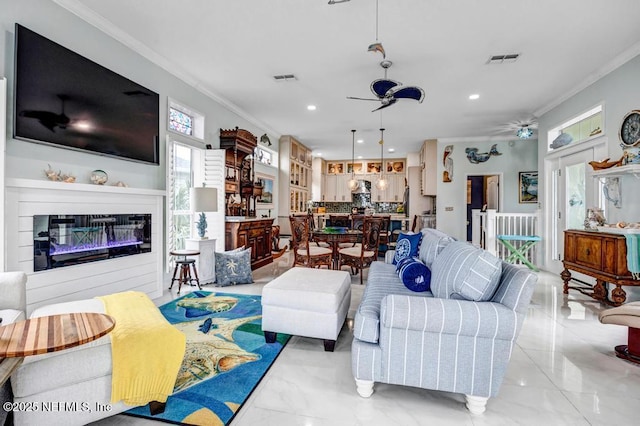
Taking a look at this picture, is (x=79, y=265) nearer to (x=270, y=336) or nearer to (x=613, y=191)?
(x=270, y=336)

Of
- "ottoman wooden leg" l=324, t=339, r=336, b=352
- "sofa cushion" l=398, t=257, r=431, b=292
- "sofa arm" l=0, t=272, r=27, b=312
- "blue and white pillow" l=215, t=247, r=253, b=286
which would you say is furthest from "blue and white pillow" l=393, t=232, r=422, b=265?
"sofa arm" l=0, t=272, r=27, b=312

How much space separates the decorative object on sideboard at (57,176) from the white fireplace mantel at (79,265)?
9cm

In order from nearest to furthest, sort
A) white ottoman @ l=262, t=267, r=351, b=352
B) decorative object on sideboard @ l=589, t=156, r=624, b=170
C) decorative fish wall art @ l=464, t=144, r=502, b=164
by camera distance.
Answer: white ottoman @ l=262, t=267, r=351, b=352 → decorative object on sideboard @ l=589, t=156, r=624, b=170 → decorative fish wall art @ l=464, t=144, r=502, b=164

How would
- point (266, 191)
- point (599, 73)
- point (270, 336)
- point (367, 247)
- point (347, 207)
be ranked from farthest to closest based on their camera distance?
1. point (347, 207)
2. point (266, 191)
3. point (367, 247)
4. point (599, 73)
5. point (270, 336)

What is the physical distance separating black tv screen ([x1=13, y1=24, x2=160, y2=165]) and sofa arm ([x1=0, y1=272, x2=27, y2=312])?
121 cm

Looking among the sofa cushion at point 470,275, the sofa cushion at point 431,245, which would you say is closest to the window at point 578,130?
the sofa cushion at point 431,245

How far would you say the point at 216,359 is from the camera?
7.49 feet

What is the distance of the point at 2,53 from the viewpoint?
7.85 ft

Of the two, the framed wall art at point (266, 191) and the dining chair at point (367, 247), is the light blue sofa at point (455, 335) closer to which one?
the dining chair at point (367, 247)

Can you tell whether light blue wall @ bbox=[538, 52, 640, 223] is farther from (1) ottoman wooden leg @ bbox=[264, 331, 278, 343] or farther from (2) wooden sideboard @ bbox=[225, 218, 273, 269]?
(2) wooden sideboard @ bbox=[225, 218, 273, 269]

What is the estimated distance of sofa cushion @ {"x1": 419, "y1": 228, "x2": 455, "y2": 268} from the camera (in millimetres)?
2799

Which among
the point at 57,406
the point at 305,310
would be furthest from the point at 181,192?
the point at 57,406

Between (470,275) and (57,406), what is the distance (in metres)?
2.18

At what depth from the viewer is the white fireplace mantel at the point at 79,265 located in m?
2.39
